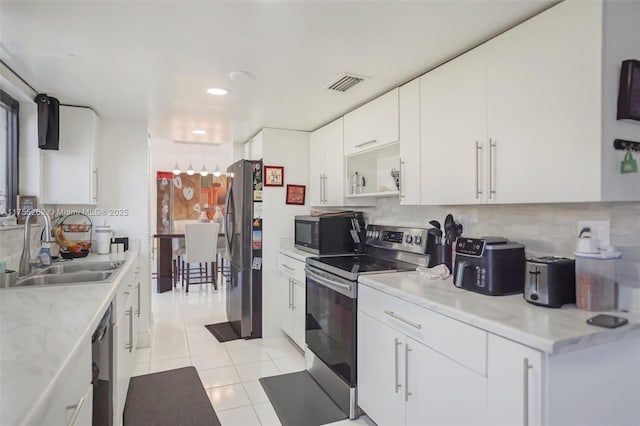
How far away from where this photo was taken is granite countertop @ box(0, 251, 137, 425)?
79cm

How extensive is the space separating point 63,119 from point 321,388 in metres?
2.89

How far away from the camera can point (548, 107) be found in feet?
4.84

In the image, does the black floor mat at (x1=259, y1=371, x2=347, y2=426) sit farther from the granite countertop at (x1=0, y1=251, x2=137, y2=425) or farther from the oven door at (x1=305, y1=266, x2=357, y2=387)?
the granite countertop at (x1=0, y1=251, x2=137, y2=425)

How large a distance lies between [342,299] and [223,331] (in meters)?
1.98

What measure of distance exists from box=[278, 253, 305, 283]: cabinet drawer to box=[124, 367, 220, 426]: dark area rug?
110 cm

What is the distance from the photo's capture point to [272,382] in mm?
2695

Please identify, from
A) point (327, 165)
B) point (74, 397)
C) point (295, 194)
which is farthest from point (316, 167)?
point (74, 397)

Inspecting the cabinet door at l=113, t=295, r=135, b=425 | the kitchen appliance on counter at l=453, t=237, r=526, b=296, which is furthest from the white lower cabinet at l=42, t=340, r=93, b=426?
the kitchen appliance on counter at l=453, t=237, r=526, b=296

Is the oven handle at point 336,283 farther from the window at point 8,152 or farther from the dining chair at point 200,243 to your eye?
the dining chair at point 200,243

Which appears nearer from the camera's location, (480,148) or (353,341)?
(480,148)

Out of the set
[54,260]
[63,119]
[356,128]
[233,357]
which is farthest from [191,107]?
[233,357]

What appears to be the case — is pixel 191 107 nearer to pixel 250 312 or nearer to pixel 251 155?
pixel 251 155

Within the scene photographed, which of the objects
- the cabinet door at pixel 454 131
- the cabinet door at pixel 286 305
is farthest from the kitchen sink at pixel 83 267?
the cabinet door at pixel 454 131

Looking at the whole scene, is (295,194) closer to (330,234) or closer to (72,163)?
(330,234)
